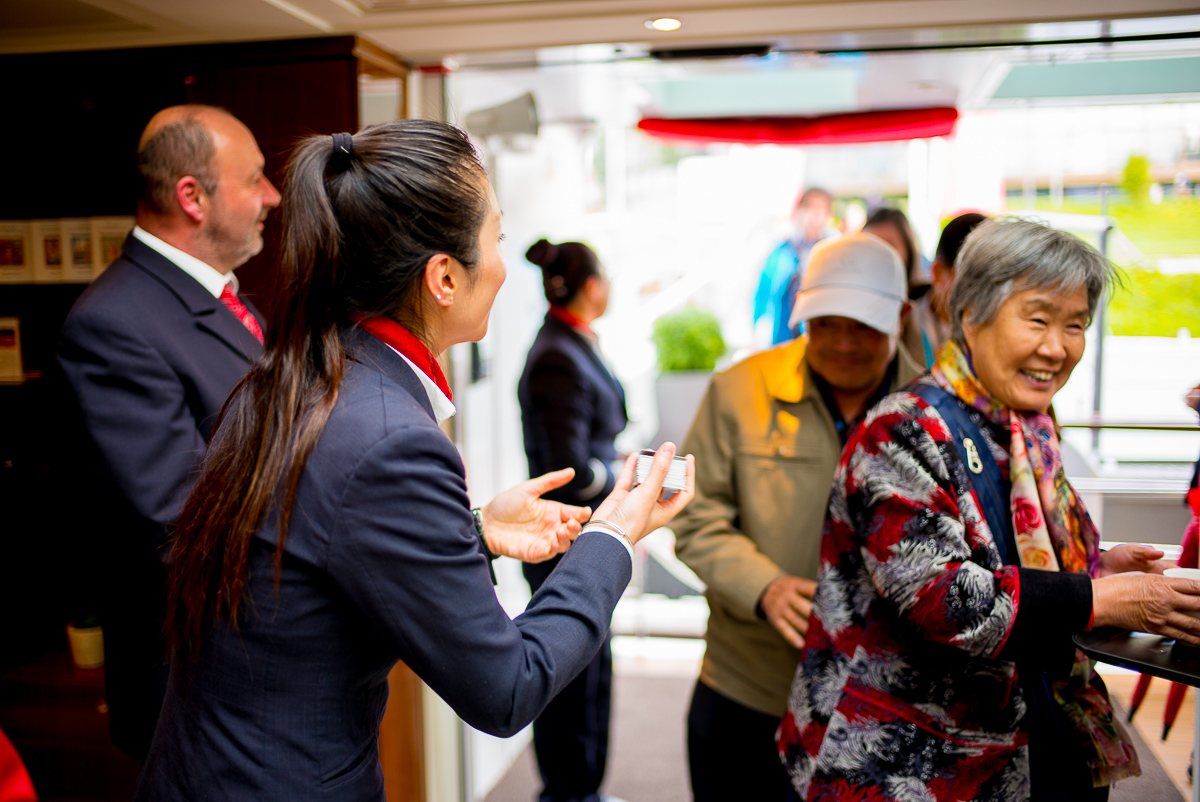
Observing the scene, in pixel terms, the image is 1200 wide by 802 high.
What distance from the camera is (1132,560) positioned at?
1.51m

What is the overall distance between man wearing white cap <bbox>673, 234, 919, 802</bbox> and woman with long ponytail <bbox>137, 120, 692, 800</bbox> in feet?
3.07

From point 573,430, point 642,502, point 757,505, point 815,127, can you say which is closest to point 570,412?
point 573,430

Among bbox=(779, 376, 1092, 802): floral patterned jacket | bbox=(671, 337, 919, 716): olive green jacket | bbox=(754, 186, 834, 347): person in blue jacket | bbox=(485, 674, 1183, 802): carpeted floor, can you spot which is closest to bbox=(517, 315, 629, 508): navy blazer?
bbox=(671, 337, 919, 716): olive green jacket

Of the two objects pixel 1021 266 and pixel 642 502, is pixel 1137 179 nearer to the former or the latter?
pixel 1021 266

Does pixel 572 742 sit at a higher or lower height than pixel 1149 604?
lower

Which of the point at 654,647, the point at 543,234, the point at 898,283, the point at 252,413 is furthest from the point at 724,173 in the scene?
the point at 252,413

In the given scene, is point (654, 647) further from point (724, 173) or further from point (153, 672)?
point (724, 173)

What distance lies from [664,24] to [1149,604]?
146cm

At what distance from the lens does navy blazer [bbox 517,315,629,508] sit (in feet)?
9.32

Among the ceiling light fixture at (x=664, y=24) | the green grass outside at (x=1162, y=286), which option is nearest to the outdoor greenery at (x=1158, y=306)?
the green grass outside at (x=1162, y=286)

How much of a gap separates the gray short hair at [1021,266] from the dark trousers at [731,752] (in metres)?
1.07

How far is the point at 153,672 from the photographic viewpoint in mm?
1703

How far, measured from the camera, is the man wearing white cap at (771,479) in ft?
6.32

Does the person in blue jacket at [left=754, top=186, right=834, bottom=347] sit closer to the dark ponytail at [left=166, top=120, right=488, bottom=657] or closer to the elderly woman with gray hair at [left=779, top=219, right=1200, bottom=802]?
the elderly woman with gray hair at [left=779, top=219, right=1200, bottom=802]
